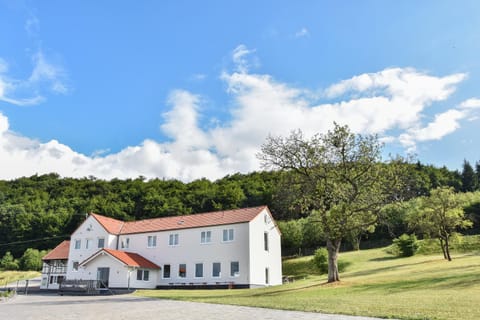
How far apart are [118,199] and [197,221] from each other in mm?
55208

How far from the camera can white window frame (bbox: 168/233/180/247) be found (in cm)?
3959

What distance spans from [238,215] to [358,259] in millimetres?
20850

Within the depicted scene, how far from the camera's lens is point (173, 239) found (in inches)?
1571

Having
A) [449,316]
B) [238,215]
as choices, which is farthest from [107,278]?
[449,316]

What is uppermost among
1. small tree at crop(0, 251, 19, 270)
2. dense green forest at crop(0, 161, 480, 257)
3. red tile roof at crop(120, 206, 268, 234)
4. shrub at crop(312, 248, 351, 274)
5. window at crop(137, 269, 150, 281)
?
dense green forest at crop(0, 161, 480, 257)

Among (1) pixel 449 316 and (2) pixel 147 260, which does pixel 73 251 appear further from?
(1) pixel 449 316

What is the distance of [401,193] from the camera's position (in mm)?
25875

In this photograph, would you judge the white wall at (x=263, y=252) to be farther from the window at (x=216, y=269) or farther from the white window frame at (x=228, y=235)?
the window at (x=216, y=269)

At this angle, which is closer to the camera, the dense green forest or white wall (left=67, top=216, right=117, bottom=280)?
white wall (left=67, top=216, right=117, bottom=280)

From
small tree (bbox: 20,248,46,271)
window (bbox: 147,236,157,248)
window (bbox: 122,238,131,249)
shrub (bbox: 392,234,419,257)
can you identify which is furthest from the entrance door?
small tree (bbox: 20,248,46,271)

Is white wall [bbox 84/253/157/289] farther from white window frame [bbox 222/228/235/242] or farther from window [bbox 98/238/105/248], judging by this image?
white window frame [bbox 222/228/235/242]

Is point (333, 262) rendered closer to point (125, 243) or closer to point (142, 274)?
point (142, 274)

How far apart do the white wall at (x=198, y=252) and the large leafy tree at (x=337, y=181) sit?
33.6 ft

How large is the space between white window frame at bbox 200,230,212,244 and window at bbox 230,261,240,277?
3.21m
